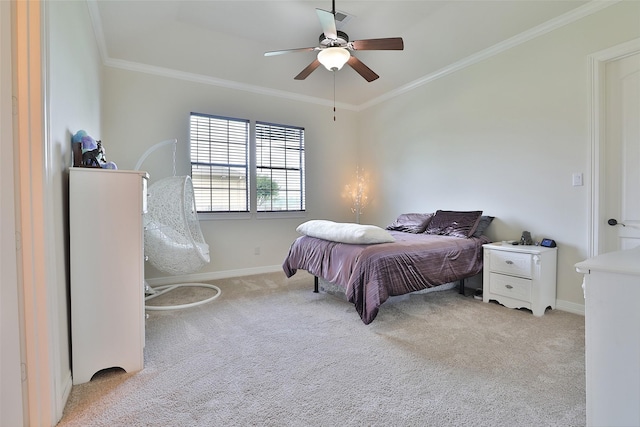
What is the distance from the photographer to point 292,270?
3.54 metres

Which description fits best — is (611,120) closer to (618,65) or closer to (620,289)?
(618,65)

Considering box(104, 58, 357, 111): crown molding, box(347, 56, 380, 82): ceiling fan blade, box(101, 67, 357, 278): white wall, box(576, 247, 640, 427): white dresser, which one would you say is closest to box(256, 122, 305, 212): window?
box(101, 67, 357, 278): white wall

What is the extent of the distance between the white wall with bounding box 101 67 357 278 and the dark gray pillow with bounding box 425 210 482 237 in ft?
6.37

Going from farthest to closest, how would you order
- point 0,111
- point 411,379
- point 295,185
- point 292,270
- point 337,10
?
point 295,185, point 292,270, point 337,10, point 411,379, point 0,111

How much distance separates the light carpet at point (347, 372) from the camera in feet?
4.77

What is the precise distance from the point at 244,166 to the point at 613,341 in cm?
425

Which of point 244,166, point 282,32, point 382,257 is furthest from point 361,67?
point 244,166

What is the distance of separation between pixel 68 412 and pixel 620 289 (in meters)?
2.41

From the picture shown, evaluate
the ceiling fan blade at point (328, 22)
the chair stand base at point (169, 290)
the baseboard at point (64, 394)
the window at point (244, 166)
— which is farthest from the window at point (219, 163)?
the baseboard at point (64, 394)

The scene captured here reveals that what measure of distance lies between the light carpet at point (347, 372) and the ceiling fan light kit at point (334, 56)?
2256mm

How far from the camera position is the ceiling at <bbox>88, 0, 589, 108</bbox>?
9.90ft

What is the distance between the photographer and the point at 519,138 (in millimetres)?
3289

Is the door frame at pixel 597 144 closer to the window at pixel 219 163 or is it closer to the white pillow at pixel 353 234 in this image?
the white pillow at pixel 353 234

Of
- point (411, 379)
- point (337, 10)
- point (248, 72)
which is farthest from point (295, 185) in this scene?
point (411, 379)
